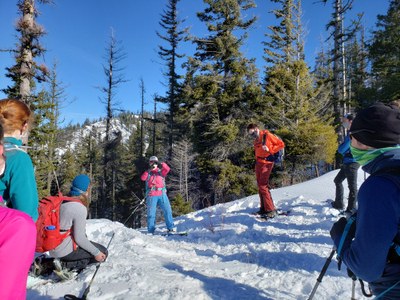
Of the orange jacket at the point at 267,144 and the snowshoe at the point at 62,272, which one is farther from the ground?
the orange jacket at the point at 267,144

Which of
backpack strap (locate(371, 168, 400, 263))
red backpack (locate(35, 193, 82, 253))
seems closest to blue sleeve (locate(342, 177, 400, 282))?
backpack strap (locate(371, 168, 400, 263))

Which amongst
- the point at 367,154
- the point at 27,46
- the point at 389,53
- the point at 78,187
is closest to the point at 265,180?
the point at 78,187

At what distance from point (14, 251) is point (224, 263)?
4031 millimetres

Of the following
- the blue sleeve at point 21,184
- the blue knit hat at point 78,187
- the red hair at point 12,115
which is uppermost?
the red hair at point 12,115

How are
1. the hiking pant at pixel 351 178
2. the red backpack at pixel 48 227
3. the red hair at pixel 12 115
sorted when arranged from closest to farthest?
the red hair at pixel 12 115
the red backpack at pixel 48 227
the hiking pant at pixel 351 178

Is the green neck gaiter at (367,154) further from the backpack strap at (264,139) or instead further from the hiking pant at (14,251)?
the backpack strap at (264,139)

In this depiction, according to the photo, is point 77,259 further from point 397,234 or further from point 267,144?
point 267,144

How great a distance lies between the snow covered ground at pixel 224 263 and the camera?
344cm

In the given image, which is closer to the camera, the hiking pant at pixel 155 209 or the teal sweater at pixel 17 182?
the teal sweater at pixel 17 182

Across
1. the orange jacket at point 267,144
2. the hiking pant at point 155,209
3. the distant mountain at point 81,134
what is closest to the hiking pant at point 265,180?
the orange jacket at point 267,144

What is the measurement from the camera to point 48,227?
3693mm

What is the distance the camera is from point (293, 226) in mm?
6445

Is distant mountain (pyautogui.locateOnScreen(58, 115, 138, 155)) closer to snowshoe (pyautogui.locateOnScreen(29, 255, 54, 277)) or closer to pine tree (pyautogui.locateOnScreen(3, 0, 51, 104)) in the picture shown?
pine tree (pyautogui.locateOnScreen(3, 0, 51, 104))

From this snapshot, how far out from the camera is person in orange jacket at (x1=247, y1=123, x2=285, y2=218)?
277 inches
